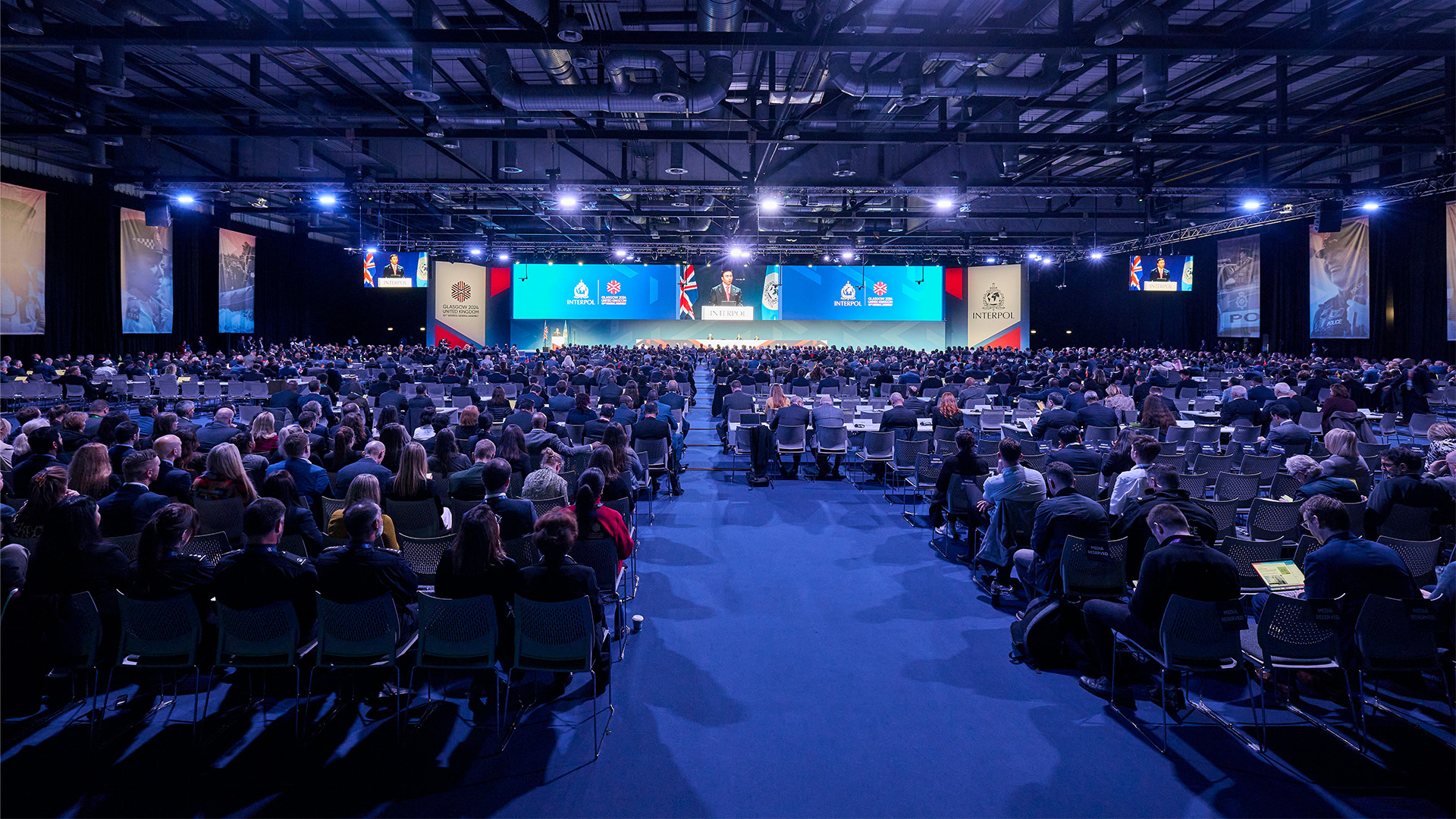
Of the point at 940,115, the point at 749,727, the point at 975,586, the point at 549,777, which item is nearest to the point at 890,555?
the point at 975,586

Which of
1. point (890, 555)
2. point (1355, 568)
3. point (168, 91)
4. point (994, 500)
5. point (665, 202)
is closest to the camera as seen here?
point (1355, 568)

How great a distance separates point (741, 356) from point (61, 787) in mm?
24050

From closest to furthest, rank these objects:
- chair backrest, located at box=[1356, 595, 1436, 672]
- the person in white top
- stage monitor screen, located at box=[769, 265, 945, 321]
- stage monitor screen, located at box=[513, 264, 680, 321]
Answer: chair backrest, located at box=[1356, 595, 1436, 672]
the person in white top
stage monitor screen, located at box=[513, 264, 680, 321]
stage monitor screen, located at box=[769, 265, 945, 321]

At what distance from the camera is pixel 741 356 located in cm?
2683

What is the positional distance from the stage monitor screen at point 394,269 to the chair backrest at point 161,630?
2424 centimetres

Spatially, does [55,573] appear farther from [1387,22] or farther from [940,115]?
[1387,22]

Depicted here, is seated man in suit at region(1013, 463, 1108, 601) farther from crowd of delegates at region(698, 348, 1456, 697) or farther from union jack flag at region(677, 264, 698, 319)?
union jack flag at region(677, 264, 698, 319)

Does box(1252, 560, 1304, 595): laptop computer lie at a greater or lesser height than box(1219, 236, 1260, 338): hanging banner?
lesser

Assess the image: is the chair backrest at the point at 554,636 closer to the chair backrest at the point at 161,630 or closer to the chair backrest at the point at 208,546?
the chair backrest at the point at 161,630

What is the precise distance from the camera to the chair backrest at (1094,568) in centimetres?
430

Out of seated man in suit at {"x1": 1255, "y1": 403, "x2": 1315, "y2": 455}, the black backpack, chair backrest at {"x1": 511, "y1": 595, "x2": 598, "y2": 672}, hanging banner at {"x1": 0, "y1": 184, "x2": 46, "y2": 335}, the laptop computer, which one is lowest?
the black backpack

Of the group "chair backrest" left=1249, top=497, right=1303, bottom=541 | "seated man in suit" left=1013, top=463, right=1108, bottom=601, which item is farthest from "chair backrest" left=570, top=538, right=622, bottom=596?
"chair backrest" left=1249, top=497, right=1303, bottom=541

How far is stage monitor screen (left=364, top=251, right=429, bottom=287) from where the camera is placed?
26047 mm

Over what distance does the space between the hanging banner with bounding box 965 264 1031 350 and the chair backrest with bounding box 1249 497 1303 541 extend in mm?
29261
